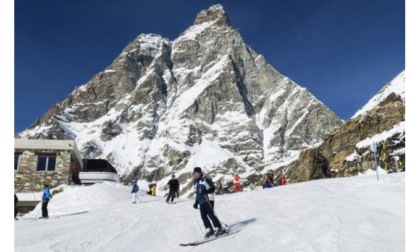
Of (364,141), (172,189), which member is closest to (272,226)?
(172,189)

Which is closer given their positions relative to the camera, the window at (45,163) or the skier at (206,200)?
the skier at (206,200)

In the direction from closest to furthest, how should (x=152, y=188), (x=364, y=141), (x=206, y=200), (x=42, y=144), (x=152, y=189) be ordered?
(x=206, y=200)
(x=42, y=144)
(x=152, y=188)
(x=152, y=189)
(x=364, y=141)

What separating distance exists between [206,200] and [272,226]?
1.90 meters

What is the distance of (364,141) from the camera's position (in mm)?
63906

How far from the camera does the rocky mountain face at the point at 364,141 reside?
51.4 metres

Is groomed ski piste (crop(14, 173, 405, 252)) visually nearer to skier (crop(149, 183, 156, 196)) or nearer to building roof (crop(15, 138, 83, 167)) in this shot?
skier (crop(149, 183, 156, 196))

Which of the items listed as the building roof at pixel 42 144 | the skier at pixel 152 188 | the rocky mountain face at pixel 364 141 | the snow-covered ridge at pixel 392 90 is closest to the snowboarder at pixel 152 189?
the skier at pixel 152 188

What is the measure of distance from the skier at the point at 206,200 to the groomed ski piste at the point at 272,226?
513mm

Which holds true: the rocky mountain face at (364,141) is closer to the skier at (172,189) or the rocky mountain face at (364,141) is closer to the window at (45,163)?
the skier at (172,189)

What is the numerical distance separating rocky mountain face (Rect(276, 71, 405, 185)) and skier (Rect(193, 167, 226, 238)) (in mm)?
34513

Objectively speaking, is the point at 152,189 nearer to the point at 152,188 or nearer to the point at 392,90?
the point at 152,188
